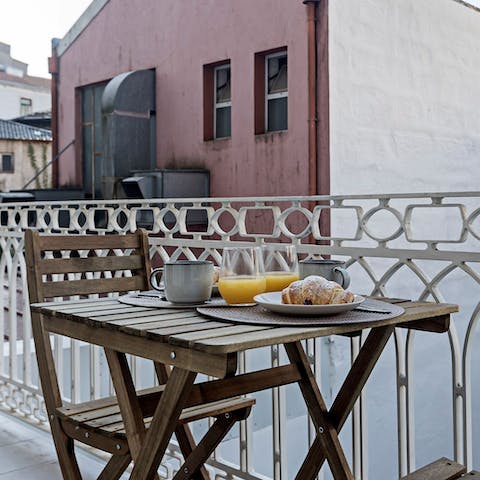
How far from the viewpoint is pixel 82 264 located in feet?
8.46

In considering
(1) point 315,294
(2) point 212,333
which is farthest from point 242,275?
(2) point 212,333

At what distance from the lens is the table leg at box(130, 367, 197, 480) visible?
1.68 meters

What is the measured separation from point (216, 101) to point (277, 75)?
1.45 m

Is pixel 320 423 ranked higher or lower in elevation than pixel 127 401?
lower

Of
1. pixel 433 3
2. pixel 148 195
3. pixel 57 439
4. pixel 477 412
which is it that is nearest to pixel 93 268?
pixel 57 439

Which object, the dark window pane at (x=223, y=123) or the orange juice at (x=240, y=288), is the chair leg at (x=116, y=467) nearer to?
the orange juice at (x=240, y=288)

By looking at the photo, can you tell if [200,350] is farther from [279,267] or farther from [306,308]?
[279,267]

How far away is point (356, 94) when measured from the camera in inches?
392

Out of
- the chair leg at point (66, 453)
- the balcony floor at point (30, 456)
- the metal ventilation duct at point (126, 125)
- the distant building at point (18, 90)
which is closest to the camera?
the chair leg at point (66, 453)

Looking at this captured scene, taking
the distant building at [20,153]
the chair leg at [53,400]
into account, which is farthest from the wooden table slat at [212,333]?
the distant building at [20,153]

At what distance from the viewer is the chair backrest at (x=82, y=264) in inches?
95.4

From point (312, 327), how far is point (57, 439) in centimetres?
120

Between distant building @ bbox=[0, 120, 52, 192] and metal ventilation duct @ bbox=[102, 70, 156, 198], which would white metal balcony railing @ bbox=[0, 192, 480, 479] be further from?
distant building @ bbox=[0, 120, 52, 192]

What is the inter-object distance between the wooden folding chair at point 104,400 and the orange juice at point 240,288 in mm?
363
